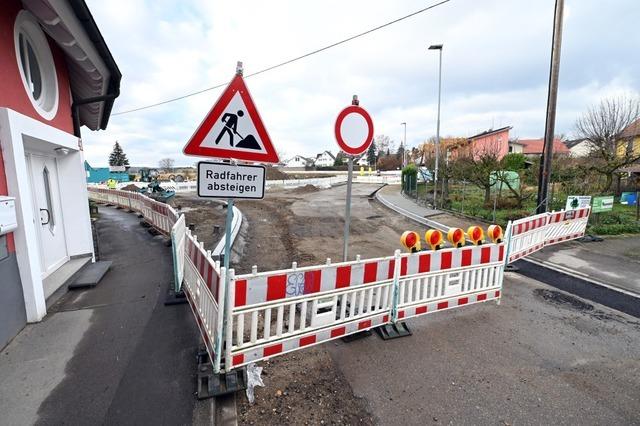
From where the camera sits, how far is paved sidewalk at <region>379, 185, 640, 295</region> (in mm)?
6031

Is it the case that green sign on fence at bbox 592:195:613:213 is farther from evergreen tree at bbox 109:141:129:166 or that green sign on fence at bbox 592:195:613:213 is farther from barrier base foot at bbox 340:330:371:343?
evergreen tree at bbox 109:141:129:166

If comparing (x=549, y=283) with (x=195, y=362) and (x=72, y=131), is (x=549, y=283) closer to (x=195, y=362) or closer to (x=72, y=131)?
(x=195, y=362)

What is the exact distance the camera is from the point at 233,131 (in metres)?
2.67

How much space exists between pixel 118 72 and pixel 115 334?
18.0ft

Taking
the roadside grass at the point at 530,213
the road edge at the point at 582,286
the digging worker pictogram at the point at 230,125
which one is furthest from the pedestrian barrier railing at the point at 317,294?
the roadside grass at the point at 530,213

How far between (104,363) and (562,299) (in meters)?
6.76

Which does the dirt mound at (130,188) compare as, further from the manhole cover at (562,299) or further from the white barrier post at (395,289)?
the manhole cover at (562,299)

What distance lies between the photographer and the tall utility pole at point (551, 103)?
329 inches

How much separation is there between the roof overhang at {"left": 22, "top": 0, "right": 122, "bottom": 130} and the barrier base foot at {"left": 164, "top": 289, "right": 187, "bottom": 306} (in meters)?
4.14

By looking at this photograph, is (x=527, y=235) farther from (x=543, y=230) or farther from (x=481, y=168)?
(x=481, y=168)

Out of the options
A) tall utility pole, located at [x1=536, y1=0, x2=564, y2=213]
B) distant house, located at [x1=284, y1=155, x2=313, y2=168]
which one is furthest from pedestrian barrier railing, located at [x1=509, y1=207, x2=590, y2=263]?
distant house, located at [x1=284, y1=155, x2=313, y2=168]

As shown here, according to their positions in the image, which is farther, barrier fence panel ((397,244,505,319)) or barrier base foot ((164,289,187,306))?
barrier base foot ((164,289,187,306))

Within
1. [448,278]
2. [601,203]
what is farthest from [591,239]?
[448,278]

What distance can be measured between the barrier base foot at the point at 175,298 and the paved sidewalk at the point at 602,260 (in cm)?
779
